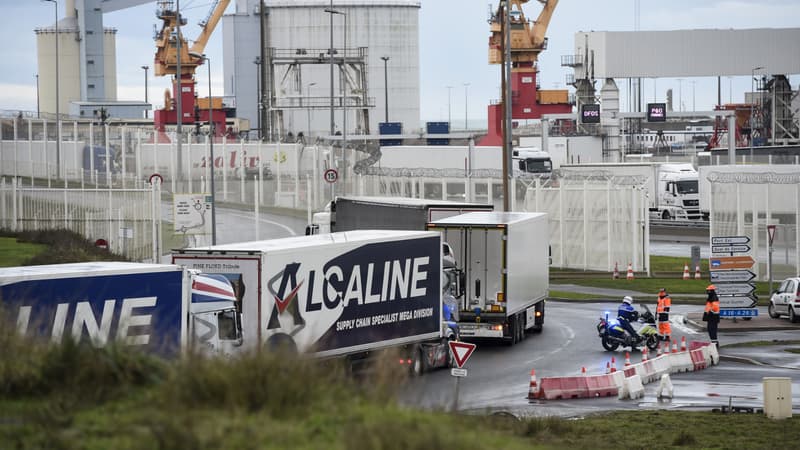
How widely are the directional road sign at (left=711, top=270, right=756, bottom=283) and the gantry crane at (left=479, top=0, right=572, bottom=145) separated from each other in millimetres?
Result: 63407

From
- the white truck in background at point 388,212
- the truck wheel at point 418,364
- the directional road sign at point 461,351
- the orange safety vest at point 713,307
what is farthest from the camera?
the white truck in background at point 388,212

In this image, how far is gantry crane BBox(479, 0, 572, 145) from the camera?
320ft

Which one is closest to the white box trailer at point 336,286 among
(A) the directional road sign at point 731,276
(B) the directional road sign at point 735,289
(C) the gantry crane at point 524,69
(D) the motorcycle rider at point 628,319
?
(D) the motorcycle rider at point 628,319

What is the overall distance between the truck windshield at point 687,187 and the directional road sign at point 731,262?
3731 centimetres

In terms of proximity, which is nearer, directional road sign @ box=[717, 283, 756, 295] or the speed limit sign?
directional road sign @ box=[717, 283, 756, 295]

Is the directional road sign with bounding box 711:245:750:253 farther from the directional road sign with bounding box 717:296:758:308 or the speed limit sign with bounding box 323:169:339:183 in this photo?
the speed limit sign with bounding box 323:169:339:183

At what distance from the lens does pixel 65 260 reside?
30891mm

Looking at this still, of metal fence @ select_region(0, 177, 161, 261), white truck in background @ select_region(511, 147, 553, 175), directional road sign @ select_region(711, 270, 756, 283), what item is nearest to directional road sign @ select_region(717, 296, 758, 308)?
directional road sign @ select_region(711, 270, 756, 283)

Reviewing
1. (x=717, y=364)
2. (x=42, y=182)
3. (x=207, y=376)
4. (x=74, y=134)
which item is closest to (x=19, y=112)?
(x=74, y=134)

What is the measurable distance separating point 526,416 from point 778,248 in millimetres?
27216

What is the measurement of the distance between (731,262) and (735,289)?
1248mm

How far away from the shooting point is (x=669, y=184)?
69562 mm

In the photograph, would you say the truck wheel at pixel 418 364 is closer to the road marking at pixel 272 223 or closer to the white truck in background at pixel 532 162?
the road marking at pixel 272 223

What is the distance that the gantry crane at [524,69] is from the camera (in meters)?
97.6
